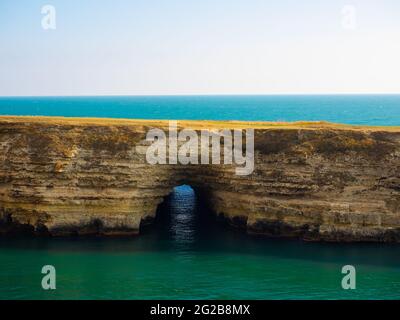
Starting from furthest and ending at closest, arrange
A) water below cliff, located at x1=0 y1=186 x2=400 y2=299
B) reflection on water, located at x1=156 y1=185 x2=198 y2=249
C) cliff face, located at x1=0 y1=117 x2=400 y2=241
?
reflection on water, located at x1=156 y1=185 x2=198 y2=249
cliff face, located at x1=0 y1=117 x2=400 y2=241
water below cliff, located at x1=0 y1=186 x2=400 y2=299

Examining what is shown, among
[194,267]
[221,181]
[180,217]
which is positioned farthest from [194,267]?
[180,217]

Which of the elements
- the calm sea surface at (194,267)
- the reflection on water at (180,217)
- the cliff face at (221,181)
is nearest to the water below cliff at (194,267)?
the calm sea surface at (194,267)

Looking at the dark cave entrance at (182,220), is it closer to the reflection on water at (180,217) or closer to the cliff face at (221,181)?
the reflection on water at (180,217)

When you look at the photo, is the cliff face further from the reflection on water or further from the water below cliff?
the reflection on water

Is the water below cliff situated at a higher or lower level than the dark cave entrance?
lower

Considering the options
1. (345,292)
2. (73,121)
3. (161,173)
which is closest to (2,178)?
(73,121)

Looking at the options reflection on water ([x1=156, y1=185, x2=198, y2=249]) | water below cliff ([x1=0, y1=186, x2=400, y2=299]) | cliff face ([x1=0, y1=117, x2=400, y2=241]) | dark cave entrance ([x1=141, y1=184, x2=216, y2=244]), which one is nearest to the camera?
water below cliff ([x1=0, y1=186, x2=400, y2=299])

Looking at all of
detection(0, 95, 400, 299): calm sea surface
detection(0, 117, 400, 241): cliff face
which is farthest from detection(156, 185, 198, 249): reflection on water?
detection(0, 117, 400, 241): cliff face
